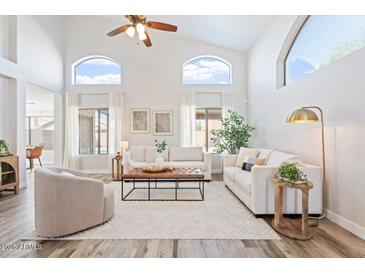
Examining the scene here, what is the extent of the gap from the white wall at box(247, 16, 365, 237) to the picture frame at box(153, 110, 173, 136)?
335cm

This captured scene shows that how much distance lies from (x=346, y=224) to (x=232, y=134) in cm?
369

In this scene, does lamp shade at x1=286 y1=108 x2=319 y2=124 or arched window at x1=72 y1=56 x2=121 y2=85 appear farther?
arched window at x1=72 y1=56 x2=121 y2=85

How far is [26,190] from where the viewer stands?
4.81 metres

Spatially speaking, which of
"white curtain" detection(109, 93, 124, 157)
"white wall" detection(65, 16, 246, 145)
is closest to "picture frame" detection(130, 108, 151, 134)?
"white wall" detection(65, 16, 246, 145)

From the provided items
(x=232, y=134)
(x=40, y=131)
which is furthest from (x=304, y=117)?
(x=40, y=131)

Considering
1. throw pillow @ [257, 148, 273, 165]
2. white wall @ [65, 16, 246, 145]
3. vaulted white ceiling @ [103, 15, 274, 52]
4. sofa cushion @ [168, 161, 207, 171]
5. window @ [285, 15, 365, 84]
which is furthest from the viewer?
white wall @ [65, 16, 246, 145]

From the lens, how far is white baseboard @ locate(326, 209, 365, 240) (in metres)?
2.53

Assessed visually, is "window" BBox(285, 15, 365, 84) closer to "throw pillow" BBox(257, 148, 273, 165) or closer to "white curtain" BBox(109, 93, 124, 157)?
"throw pillow" BBox(257, 148, 273, 165)

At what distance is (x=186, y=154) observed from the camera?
20.3 feet

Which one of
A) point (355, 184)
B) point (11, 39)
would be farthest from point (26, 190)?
point (355, 184)

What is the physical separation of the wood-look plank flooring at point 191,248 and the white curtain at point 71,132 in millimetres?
4543

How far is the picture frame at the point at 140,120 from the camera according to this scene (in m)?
7.06

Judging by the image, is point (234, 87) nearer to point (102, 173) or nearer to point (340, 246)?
point (102, 173)
